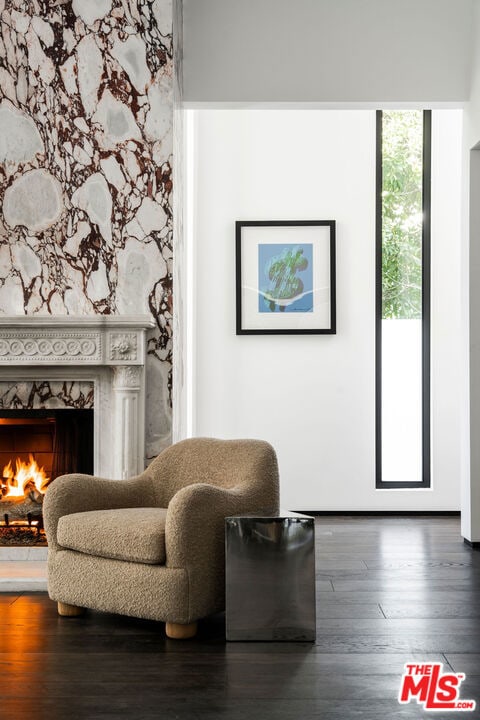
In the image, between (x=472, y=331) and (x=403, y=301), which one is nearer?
(x=472, y=331)

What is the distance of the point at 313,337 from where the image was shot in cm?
568

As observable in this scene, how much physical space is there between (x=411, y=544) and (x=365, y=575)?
0.87 m

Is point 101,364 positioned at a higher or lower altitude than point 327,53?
lower

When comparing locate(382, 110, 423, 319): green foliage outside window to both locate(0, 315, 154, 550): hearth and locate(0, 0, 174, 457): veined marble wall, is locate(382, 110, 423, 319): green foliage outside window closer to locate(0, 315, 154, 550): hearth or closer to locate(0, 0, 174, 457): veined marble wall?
locate(0, 0, 174, 457): veined marble wall

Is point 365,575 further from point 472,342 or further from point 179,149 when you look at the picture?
point 179,149

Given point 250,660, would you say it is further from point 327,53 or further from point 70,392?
point 327,53

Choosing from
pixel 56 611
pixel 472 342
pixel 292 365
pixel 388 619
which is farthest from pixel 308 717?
pixel 292 365

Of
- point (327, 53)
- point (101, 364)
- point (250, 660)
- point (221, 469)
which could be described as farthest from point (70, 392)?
point (327, 53)

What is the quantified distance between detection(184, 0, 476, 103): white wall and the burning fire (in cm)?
223

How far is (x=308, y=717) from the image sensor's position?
82.0 inches

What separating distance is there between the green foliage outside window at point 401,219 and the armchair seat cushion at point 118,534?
3.22 metres

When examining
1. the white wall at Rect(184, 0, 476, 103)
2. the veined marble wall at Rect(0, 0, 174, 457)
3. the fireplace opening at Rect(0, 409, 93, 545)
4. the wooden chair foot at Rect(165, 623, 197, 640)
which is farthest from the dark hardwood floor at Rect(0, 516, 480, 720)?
the white wall at Rect(184, 0, 476, 103)

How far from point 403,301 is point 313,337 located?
0.73 meters

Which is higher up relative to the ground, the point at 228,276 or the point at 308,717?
the point at 228,276
